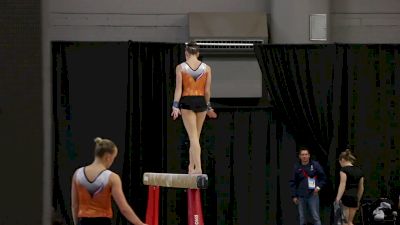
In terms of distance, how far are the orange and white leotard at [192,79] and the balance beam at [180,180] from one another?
1.10 m

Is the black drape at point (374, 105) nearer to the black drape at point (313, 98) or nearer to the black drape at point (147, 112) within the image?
the black drape at point (313, 98)

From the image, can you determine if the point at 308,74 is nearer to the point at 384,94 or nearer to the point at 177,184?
the point at 384,94

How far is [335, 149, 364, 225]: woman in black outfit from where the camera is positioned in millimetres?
11531

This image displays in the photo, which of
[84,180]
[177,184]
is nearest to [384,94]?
[177,184]

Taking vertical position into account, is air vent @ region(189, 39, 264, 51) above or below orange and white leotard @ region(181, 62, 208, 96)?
above

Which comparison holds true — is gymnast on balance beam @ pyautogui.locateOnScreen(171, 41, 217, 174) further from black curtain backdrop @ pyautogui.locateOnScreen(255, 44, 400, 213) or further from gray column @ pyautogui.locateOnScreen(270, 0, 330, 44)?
gray column @ pyautogui.locateOnScreen(270, 0, 330, 44)

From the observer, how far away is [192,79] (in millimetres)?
9602

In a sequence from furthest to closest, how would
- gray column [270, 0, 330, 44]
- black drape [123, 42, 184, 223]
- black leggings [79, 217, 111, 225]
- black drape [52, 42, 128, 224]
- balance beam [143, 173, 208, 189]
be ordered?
gray column [270, 0, 330, 44], black drape [123, 42, 184, 223], black drape [52, 42, 128, 224], balance beam [143, 173, 208, 189], black leggings [79, 217, 111, 225]

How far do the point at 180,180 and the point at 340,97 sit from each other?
4927 millimetres

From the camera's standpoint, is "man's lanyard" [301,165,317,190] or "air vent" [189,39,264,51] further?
"air vent" [189,39,264,51]

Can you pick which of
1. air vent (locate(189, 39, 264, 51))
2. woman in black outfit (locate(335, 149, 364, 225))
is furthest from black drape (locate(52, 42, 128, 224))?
woman in black outfit (locate(335, 149, 364, 225))

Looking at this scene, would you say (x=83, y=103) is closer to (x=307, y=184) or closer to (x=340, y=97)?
(x=307, y=184)

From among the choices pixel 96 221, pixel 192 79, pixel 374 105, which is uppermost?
pixel 192 79

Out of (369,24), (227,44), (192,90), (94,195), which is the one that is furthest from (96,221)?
(369,24)
